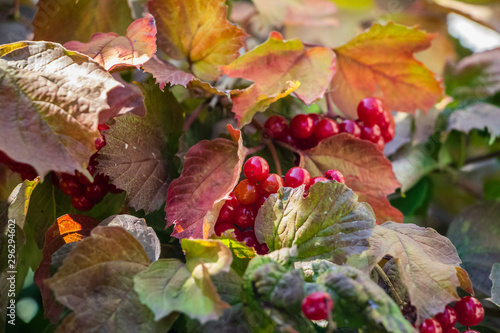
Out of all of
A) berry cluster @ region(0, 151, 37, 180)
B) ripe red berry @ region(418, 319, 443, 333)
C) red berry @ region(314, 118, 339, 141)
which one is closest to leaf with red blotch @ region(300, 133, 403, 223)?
red berry @ region(314, 118, 339, 141)

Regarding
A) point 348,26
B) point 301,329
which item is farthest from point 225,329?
point 348,26

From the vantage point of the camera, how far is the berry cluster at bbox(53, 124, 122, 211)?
36 centimetres

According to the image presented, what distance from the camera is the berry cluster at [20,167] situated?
1.12 feet

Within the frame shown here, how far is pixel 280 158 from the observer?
0.43 metres

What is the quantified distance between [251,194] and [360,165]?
0.43 feet

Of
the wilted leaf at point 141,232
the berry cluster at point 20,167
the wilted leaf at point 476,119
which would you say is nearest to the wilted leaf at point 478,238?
the wilted leaf at point 476,119

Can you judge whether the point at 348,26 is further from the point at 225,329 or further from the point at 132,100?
the point at 225,329

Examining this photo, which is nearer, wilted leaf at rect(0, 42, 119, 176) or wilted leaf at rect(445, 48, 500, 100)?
wilted leaf at rect(0, 42, 119, 176)

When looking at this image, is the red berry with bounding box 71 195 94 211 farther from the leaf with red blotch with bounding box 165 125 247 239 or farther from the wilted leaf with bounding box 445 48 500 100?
the wilted leaf with bounding box 445 48 500 100

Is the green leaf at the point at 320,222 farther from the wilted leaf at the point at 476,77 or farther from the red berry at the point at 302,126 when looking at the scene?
the wilted leaf at the point at 476,77

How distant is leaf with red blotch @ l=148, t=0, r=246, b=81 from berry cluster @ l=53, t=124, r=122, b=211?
4.7 inches

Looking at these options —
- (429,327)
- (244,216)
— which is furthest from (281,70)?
(429,327)

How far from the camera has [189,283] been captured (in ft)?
0.89

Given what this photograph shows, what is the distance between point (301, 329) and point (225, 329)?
48 millimetres
